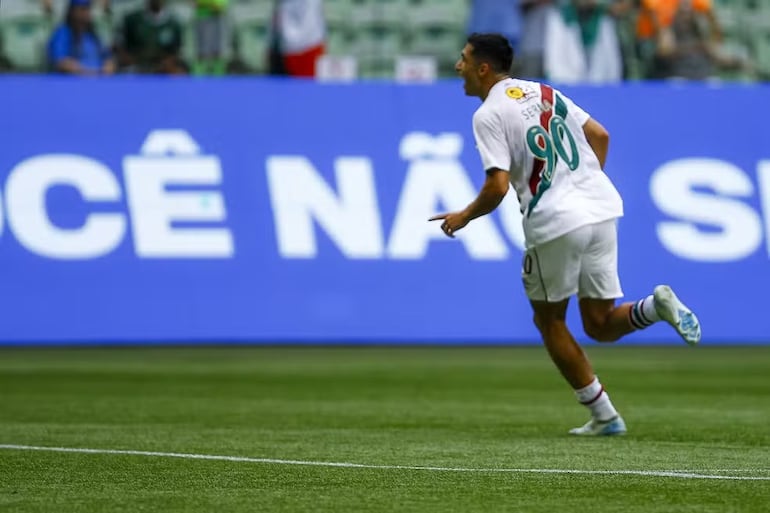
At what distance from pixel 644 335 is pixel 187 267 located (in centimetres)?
477

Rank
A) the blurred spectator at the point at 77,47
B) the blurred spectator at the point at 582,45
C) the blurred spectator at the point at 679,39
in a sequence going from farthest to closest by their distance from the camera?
the blurred spectator at the point at 679,39
the blurred spectator at the point at 582,45
the blurred spectator at the point at 77,47

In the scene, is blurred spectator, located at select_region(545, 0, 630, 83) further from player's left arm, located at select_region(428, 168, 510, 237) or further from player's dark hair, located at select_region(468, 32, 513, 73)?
player's left arm, located at select_region(428, 168, 510, 237)

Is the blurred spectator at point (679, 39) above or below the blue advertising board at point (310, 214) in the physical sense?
above

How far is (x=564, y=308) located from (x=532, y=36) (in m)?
10.8

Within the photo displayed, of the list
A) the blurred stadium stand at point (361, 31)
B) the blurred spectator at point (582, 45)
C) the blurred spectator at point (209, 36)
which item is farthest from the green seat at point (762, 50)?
the blurred spectator at point (209, 36)

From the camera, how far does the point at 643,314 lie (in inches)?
386

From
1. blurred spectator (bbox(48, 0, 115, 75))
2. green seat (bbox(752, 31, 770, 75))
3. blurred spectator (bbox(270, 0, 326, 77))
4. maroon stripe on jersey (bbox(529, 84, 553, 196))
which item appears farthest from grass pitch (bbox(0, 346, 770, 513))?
green seat (bbox(752, 31, 770, 75))

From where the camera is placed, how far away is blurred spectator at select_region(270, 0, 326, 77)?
20016 mm

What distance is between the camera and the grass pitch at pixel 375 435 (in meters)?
7.05

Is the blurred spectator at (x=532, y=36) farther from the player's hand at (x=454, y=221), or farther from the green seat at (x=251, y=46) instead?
the player's hand at (x=454, y=221)

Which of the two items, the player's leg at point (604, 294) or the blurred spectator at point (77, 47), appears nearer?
the player's leg at point (604, 294)

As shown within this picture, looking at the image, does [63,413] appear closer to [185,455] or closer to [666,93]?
[185,455]

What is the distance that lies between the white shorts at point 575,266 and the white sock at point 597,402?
524 mm

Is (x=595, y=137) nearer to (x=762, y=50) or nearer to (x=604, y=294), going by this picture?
(x=604, y=294)
